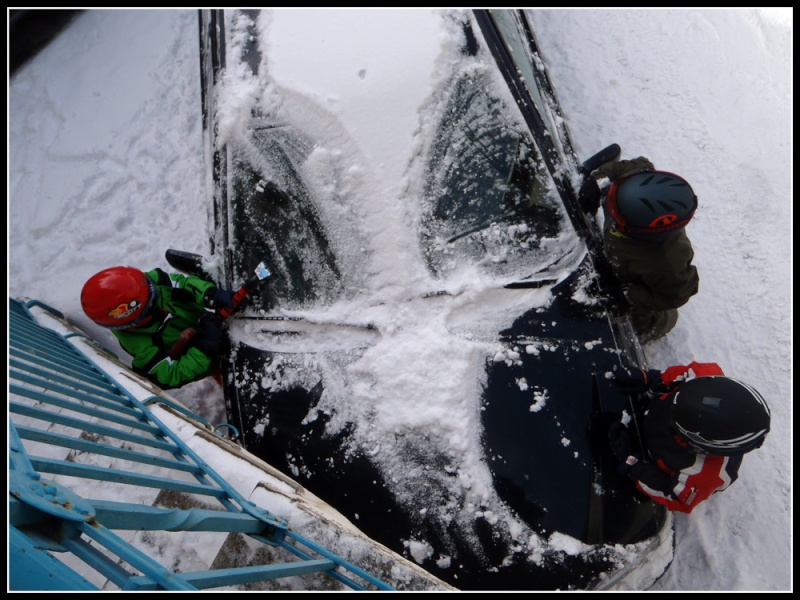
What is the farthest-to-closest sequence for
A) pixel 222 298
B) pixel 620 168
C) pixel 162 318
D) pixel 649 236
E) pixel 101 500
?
pixel 162 318
pixel 620 168
pixel 222 298
pixel 649 236
pixel 101 500

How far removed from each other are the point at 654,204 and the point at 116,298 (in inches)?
98.5

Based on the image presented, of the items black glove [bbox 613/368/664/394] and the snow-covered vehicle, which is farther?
black glove [bbox 613/368/664/394]

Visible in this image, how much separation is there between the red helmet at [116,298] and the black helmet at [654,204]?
7.59ft

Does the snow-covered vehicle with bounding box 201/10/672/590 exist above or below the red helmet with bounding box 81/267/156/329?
below

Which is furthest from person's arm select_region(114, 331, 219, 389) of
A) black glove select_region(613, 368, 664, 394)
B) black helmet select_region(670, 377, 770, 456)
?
black helmet select_region(670, 377, 770, 456)

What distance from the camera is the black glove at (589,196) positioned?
2.31m

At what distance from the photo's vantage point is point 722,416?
6.15ft

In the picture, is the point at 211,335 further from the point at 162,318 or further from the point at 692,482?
the point at 692,482

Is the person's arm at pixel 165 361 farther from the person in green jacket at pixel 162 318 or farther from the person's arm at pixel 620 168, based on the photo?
the person's arm at pixel 620 168

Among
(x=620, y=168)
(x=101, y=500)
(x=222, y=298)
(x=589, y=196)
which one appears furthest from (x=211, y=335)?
(x=620, y=168)

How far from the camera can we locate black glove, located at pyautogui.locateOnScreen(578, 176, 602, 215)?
91.0 inches

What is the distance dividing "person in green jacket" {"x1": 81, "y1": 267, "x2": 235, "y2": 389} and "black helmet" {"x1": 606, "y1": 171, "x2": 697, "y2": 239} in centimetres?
185

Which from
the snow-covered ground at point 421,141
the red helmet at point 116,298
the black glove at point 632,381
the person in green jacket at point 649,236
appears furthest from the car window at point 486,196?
the red helmet at point 116,298

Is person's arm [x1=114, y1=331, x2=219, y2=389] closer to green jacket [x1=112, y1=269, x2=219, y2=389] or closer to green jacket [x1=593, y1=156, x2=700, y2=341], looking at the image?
green jacket [x1=112, y1=269, x2=219, y2=389]
